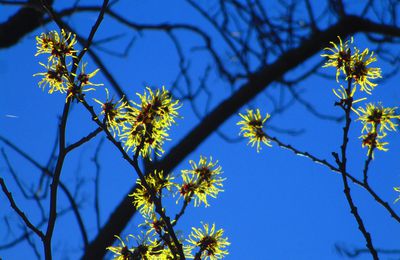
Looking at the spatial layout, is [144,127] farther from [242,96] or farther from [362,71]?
[242,96]

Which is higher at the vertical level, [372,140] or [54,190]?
[372,140]

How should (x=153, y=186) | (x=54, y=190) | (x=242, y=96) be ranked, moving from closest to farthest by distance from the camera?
(x=54, y=190) → (x=153, y=186) → (x=242, y=96)

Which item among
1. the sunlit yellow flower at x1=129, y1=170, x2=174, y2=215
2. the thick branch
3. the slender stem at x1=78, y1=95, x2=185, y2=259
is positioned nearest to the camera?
the slender stem at x1=78, y1=95, x2=185, y2=259

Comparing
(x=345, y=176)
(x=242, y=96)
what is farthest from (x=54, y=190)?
(x=242, y=96)

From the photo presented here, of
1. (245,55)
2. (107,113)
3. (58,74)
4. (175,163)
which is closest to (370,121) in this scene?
(107,113)

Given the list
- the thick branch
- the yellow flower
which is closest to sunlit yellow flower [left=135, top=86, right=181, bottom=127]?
the yellow flower

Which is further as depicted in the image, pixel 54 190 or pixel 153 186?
pixel 153 186

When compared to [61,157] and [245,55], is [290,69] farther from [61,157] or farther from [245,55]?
[61,157]

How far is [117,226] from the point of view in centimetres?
354

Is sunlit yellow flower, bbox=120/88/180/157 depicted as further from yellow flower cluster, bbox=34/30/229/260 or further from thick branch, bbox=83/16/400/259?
thick branch, bbox=83/16/400/259

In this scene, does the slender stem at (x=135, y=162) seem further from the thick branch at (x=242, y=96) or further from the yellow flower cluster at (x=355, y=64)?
the thick branch at (x=242, y=96)

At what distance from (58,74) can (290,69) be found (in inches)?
112

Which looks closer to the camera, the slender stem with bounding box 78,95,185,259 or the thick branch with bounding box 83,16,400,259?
the slender stem with bounding box 78,95,185,259

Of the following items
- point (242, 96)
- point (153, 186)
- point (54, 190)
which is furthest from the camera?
point (242, 96)
